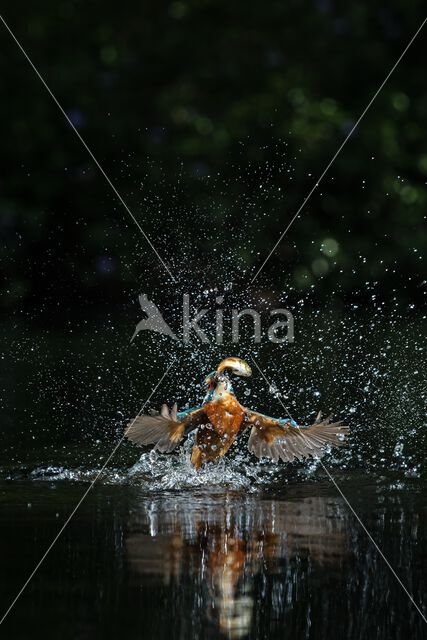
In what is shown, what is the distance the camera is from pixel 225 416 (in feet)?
9.14

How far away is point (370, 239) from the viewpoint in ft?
22.9

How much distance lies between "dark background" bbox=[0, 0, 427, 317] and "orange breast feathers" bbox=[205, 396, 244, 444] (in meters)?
3.84

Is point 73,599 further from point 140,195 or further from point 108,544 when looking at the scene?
point 140,195

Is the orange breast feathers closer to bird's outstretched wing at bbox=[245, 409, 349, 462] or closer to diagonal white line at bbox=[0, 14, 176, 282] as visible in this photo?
Answer: bird's outstretched wing at bbox=[245, 409, 349, 462]

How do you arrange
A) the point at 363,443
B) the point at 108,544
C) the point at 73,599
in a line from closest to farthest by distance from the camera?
1. the point at 73,599
2. the point at 108,544
3. the point at 363,443

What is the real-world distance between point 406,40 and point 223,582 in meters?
5.80

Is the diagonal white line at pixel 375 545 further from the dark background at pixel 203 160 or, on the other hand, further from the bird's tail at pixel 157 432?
the dark background at pixel 203 160

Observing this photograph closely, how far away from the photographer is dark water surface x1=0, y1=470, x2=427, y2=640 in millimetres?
1670

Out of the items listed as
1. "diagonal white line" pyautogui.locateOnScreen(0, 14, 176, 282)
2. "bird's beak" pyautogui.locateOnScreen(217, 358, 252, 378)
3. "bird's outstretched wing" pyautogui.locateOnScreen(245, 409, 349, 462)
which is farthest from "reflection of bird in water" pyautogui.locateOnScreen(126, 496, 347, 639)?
"diagonal white line" pyautogui.locateOnScreen(0, 14, 176, 282)

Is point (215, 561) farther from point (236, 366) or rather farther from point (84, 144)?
point (84, 144)

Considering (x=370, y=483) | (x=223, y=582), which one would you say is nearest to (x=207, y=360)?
(x=370, y=483)
